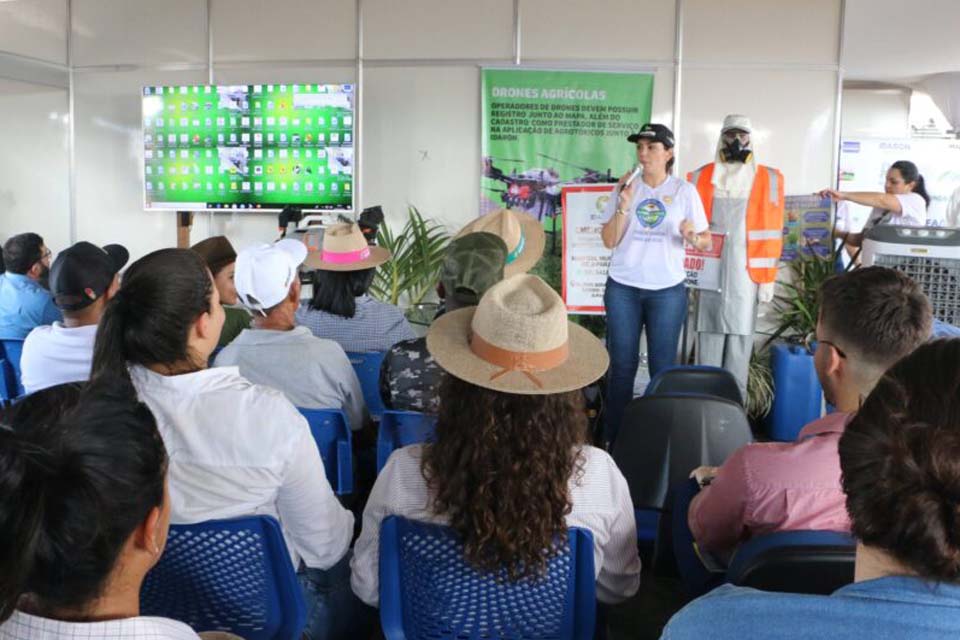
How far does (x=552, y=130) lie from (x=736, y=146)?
1.32 metres

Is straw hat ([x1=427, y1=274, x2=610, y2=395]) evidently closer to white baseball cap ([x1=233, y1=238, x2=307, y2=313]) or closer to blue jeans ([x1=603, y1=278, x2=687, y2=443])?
white baseball cap ([x1=233, y1=238, x2=307, y2=313])

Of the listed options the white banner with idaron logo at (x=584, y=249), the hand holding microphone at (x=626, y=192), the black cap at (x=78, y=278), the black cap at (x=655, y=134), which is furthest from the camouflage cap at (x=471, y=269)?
the white banner with idaron logo at (x=584, y=249)

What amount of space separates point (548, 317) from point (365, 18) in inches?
180

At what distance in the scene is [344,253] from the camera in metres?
3.30

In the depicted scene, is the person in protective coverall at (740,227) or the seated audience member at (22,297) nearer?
the seated audience member at (22,297)

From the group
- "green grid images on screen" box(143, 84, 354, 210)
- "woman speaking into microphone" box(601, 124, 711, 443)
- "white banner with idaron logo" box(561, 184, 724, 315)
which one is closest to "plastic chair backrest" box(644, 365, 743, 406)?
"woman speaking into microphone" box(601, 124, 711, 443)

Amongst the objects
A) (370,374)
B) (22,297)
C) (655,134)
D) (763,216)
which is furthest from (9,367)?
(763,216)

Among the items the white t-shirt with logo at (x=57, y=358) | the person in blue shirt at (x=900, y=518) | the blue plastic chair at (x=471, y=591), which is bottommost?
the blue plastic chair at (x=471, y=591)

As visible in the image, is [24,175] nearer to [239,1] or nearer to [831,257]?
[239,1]

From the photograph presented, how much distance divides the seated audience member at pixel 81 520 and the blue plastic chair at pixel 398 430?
1.14 meters

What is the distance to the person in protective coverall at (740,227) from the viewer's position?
450 cm

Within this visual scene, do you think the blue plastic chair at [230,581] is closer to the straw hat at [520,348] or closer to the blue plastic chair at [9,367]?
the straw hat at [520,348]

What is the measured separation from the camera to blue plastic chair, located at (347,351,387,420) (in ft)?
9.42

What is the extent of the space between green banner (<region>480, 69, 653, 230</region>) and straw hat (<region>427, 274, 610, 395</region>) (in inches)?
150
